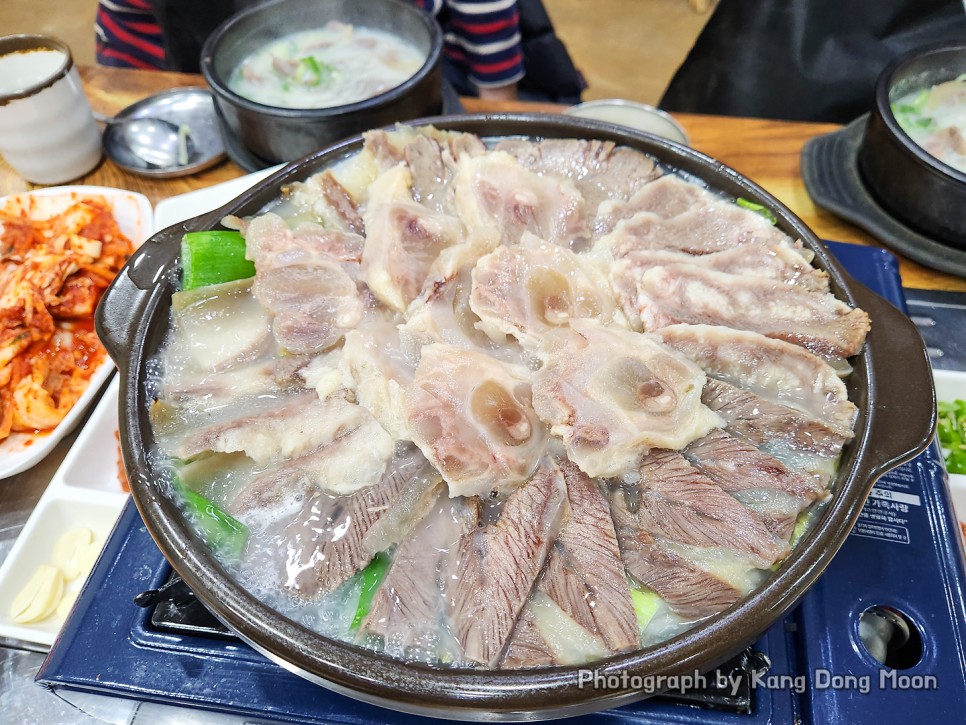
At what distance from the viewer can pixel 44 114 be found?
2.54 metres

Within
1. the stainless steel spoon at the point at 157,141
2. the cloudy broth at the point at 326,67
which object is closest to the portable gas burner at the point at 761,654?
the stainless steel spoon at the point at 157,141

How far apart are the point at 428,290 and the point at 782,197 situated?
1.76 metres

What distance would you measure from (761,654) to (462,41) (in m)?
3.17

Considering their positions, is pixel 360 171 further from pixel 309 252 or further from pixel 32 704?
pixel 32 704

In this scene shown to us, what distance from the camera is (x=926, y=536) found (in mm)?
1591

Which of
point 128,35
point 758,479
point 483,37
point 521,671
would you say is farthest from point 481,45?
point 521,671

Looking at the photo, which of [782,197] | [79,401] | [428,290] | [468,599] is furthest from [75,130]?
[782,197]

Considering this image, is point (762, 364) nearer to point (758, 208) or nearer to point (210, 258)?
point (758, 208)

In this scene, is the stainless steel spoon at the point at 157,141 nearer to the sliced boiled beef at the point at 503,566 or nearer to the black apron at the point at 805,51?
the sliced boiled beef at the point at 503,566

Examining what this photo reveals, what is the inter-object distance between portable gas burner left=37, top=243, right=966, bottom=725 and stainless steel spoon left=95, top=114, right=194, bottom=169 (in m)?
1.80

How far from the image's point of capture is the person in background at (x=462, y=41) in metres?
3.28

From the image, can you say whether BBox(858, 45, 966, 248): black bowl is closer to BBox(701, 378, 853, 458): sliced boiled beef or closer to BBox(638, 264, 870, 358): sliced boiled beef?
BBox(638, 264, 870, 358): sliced boiled beef

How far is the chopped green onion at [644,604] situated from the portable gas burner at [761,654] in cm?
18

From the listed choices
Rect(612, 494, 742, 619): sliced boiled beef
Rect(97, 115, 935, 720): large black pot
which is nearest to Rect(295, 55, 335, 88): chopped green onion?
Rect(97, 115, 935, 720): large black pot
